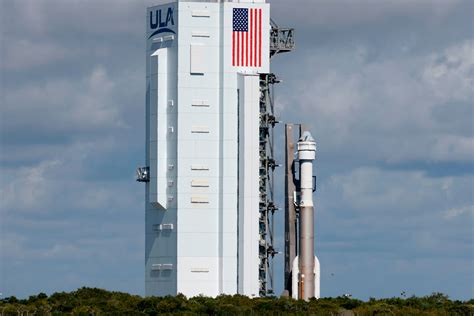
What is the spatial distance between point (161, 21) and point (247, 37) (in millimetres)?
5960

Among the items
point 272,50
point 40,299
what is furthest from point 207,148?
point 40,299

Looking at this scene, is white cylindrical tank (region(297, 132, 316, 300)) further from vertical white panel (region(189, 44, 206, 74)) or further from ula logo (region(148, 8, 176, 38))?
ula logo (region(148, 8, 176, 38))

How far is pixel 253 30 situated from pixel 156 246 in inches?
629

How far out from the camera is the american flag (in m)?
98.8

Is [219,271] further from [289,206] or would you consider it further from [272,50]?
[272,50]

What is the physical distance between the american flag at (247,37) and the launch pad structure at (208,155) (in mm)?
67

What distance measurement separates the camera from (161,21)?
100000 millimetres

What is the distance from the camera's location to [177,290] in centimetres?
9800

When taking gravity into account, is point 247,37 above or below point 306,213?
above

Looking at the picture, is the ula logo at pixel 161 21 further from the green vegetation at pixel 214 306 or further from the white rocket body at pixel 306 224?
the green vegetation at pixel 214 306

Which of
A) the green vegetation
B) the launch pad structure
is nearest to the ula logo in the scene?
the launch pad structure

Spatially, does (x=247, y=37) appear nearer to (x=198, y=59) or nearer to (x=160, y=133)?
(x=198, y=59)

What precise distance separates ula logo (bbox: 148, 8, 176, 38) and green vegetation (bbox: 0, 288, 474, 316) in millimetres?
18046

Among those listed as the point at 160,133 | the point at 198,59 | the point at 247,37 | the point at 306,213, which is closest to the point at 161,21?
the point at 198,59
